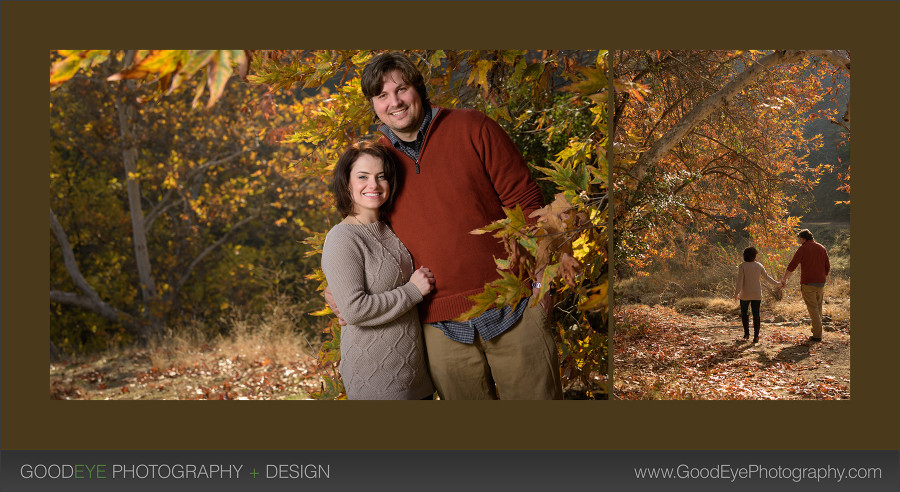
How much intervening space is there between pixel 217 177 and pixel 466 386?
179 centimetres

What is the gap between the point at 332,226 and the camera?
3.41 meters

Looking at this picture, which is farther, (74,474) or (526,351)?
(74,474)

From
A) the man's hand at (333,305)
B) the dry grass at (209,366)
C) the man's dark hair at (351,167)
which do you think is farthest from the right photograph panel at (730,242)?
the dry grass at (209,366)

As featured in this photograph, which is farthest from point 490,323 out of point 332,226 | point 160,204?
point 160,204

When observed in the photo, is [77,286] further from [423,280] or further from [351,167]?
[423,280]

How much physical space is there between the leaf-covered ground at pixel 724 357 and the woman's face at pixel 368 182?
48.1 inches

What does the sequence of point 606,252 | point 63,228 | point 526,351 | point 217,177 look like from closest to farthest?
point 526,351
point 606,252
point 63,228
point 217,177

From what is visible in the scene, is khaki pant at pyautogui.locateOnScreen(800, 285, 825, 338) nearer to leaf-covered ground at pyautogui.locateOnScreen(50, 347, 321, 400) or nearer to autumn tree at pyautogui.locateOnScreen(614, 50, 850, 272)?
autumn tree at pyautogui.locateOnScreen(614, 50, 850, 272)

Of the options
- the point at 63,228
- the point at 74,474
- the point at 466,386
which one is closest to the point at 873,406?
the point at 466,386

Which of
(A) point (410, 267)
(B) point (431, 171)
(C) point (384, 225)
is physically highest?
(B) point (431, 171)

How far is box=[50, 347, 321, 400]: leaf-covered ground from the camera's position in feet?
10.5

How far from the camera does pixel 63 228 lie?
331 cm

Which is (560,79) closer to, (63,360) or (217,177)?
(217,177)

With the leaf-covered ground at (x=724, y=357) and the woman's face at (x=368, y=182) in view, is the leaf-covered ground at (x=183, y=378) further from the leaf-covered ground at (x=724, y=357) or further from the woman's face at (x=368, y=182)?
the leaf-covered ground at (x=724, y=357)
